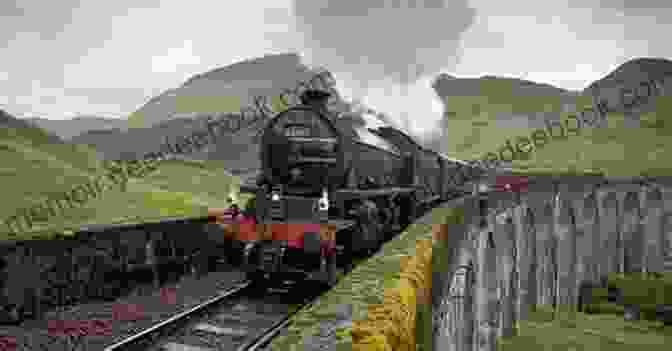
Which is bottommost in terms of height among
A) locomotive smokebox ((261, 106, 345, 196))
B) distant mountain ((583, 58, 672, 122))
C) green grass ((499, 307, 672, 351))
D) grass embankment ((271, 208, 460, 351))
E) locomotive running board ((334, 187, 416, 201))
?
green grass ((499, 307, 672, 351))

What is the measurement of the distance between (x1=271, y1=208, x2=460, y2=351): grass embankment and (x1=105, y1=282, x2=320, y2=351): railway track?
227 centimetres

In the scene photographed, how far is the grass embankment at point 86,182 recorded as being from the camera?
24.0 metres

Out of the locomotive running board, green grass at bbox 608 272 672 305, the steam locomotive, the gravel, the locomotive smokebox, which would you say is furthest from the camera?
green grass at bbox 608 272 672 305

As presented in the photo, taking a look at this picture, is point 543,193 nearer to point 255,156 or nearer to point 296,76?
point 255,156

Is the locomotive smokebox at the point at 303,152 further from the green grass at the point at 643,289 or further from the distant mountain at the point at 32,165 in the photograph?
the green grass at the point at 643,289

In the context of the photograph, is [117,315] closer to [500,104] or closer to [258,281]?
[258,281]

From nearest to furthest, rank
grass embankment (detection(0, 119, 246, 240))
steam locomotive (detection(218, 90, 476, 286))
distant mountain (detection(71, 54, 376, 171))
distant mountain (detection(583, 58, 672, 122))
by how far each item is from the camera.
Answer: steam locomotive (detection(218, 90, 476, 286)) → grass embankment (detection(0, 119, 246, 240)) → distant mountain (detection(71, 54, 376, 171)) → distant mountain (detection(583, 58, 672, 122))

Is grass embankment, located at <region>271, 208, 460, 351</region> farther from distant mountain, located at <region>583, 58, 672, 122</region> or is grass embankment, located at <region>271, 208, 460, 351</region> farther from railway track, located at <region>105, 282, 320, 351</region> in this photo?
distant mountain, located at <region>583, 58, 672, 122</region>

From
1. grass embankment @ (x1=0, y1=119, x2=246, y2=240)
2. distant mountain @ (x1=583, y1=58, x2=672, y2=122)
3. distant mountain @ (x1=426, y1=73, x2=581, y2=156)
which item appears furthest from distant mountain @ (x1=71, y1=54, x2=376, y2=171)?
distant mountain @ (x1=583, y1=58, x2=672, y2=122)

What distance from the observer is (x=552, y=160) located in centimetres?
9325

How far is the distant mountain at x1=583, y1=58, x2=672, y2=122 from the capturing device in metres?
128

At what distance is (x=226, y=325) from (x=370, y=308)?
4.46 metres

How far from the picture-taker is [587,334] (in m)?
25.0

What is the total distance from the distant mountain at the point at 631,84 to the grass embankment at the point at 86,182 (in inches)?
4520
